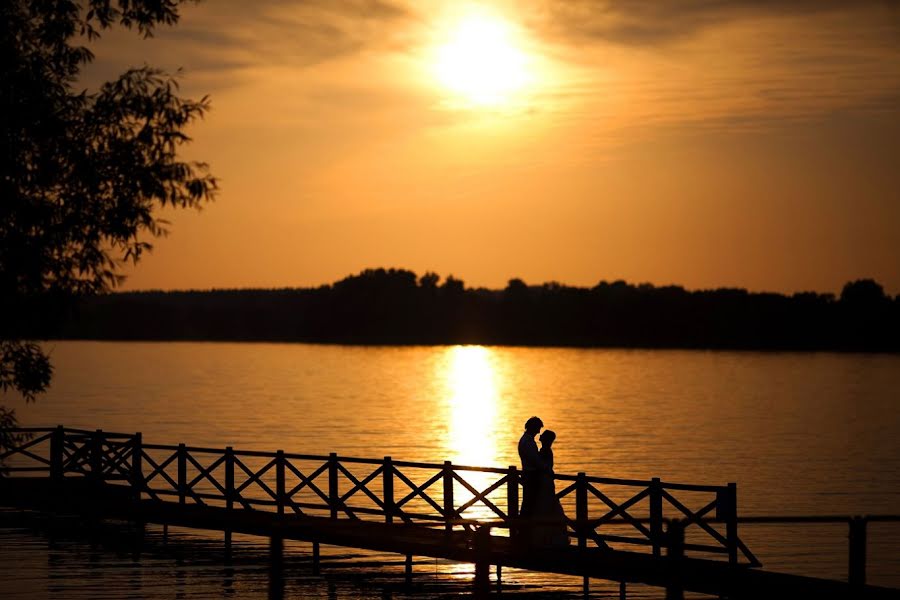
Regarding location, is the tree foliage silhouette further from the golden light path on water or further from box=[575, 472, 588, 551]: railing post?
the golden light path on water

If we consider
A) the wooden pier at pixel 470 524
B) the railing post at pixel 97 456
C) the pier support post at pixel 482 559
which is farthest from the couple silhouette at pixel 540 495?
the railing post at pixel 97 456

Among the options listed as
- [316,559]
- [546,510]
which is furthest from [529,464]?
[316,559]

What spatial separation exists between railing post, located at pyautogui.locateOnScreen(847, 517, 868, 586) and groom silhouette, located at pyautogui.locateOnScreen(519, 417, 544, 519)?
5913mm

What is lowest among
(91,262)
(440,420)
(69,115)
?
(440,420)

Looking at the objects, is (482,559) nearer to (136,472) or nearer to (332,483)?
(332,483)

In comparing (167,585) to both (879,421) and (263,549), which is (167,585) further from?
(879,421)

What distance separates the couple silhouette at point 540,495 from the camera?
2425cm

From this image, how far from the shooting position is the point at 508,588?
29.6 meters

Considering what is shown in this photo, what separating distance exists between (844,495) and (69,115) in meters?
50.9

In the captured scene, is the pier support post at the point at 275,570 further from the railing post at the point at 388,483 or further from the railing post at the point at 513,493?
the railing post at the point at 388,483

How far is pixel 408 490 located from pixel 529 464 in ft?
108

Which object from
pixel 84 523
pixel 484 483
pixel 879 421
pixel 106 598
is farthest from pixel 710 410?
pixel 106 598

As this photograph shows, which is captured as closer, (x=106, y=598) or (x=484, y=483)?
(x=106, y=598)

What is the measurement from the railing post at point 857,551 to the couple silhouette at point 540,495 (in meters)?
5.69
